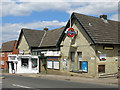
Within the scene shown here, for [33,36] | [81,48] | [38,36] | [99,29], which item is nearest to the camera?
[81,48]

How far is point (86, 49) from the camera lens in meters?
22.5

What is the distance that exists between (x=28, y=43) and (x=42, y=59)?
4821mm

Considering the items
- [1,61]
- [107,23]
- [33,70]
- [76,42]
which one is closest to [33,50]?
[33,70]

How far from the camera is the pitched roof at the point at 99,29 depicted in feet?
71.7

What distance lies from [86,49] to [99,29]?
367 cm

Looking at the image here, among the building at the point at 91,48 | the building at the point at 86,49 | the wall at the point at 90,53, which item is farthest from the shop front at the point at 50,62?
the wall at the point at 90,53

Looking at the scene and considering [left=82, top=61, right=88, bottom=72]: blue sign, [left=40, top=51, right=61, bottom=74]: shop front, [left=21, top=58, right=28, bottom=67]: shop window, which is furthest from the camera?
[left=21, top=58, right=28, bottom=67]: shop window

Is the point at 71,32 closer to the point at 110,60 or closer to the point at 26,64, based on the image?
the point at 110,60

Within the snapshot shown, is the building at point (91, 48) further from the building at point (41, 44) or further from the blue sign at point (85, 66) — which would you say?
the building at point (41, 44)

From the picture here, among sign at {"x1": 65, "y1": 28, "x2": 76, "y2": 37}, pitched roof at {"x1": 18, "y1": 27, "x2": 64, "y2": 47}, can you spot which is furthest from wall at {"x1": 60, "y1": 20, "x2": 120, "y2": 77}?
pitched roof at {"x1": 18, "y1": 27, "x2": 64, "y2": 47}

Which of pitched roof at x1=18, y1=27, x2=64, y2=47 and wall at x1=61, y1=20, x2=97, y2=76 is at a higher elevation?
pitched roof at x1=18, y1=27, x2=64, y2=47

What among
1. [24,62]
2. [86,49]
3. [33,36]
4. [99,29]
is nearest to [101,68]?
[86,49]

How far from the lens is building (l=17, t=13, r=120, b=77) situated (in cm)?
2158

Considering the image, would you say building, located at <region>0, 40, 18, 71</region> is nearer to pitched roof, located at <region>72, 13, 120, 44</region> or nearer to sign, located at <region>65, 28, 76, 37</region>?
sign, located at <region>65, 28, 76, 37</region>
